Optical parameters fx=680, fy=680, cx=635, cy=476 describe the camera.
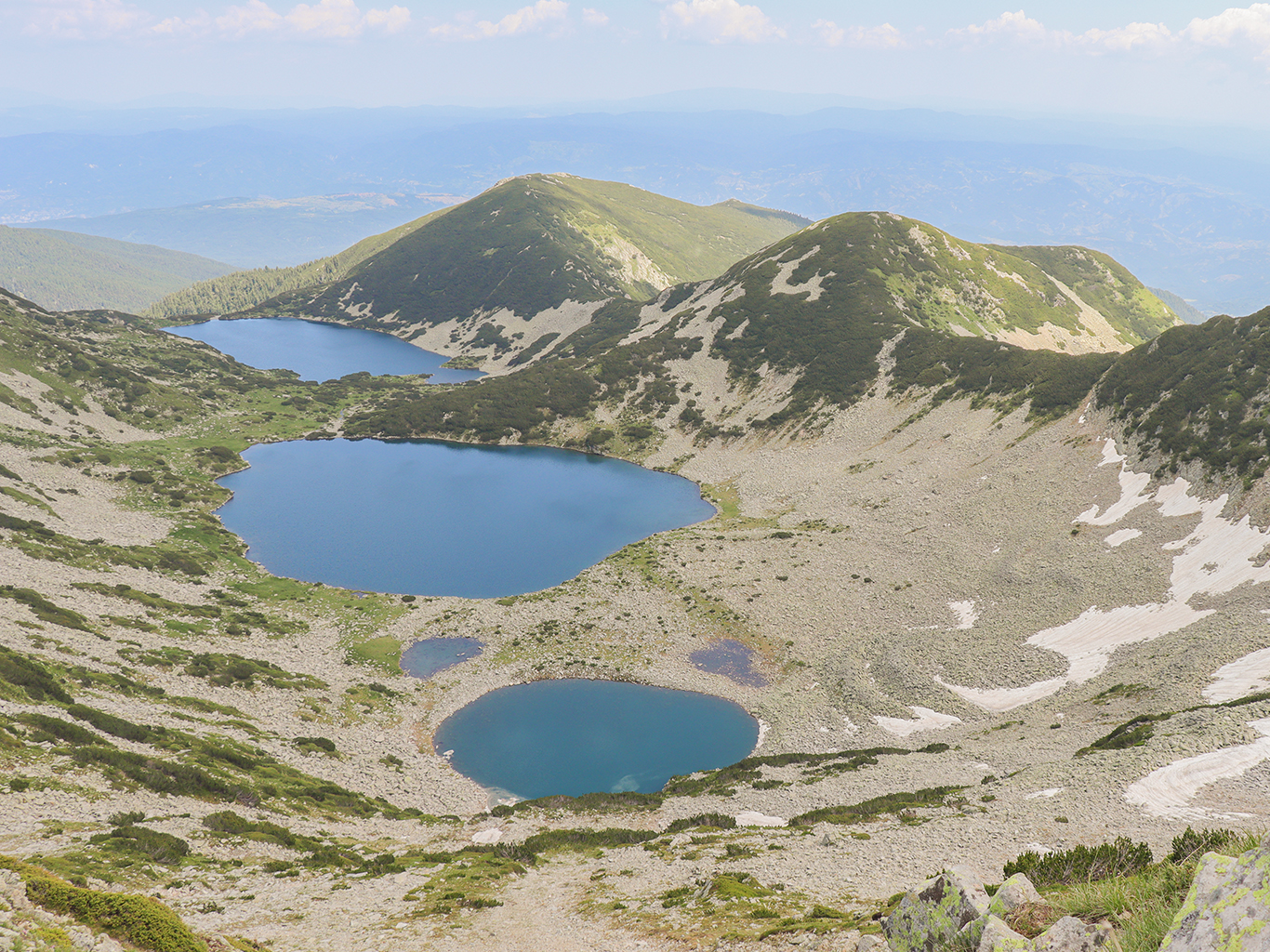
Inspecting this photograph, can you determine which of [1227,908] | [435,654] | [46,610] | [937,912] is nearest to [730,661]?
[435,654]

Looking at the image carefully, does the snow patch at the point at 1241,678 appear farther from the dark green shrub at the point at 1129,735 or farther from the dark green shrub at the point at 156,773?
the dark green shrub at the point at 156,773

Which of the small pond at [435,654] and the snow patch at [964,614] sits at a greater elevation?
the snow patch at [964,614]

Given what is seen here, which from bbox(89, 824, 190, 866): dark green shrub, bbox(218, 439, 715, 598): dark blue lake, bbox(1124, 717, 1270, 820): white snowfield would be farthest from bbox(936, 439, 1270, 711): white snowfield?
bbox(89, 824, 190, 866): dark green shrub

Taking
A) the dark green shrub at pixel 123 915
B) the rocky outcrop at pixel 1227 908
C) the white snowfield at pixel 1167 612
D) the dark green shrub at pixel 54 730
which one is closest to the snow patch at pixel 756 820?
the white snowfield at pixel 1167 612

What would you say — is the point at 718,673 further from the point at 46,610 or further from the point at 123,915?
the point at 46,610

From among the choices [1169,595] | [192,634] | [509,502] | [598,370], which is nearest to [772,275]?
[598,370]

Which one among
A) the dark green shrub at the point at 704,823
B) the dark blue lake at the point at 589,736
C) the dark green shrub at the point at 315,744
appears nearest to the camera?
the dark green shrub at the point at 704,823

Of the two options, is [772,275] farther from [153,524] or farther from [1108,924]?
[1108,924]
